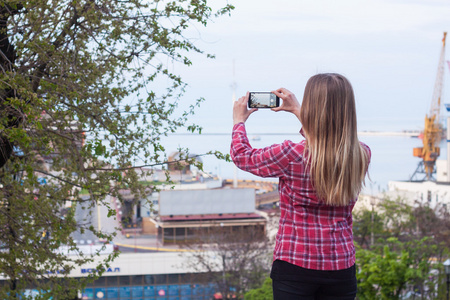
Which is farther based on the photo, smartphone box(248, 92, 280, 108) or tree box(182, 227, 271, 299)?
tree box(182, 227, 271, 299)

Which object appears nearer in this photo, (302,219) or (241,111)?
(302,219)

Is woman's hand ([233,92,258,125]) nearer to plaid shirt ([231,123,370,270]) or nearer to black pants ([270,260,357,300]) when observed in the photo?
plaid shirt ([231,123,370,270])

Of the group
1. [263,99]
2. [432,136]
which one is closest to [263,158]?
[263,99]

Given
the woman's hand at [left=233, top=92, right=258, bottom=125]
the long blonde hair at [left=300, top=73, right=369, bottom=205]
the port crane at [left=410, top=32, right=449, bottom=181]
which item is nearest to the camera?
the long blonde hair at [left=300, top=73, right=369, bottom=205]

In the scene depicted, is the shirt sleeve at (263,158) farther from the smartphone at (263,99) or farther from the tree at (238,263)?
the tree at (238,263)

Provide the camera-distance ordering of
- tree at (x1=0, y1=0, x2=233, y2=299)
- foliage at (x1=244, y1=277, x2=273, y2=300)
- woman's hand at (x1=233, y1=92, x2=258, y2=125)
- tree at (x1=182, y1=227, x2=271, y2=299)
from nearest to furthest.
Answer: woman's hand at (x1=233, y1=92, x2=258, y2=125)
tree at (x1=0, y1=0, x2=233, y2=299)
foliage at (x1=244, y1=277, x2=273, y2=300)
tree at (x1=182, y1=227, x2=271, y2=299)

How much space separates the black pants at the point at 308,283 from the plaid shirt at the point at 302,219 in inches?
0.8

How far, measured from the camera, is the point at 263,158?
216 centimetres

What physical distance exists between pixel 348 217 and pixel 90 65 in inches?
141

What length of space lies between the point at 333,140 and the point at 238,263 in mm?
21795

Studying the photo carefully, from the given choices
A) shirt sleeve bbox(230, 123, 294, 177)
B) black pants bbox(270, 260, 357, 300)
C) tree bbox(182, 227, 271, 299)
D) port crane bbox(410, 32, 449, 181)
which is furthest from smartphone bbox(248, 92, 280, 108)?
port crane bbox(410, 32, 449, 181)

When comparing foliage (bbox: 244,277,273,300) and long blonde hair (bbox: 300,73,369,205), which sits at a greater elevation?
long blonde hair (bbox: 300,73,369,205)

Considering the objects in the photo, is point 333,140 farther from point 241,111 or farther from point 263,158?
point 241,111

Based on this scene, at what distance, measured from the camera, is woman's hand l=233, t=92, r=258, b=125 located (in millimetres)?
2383
